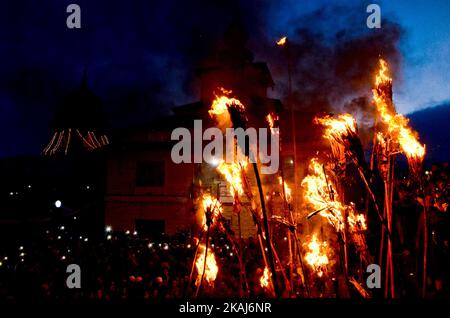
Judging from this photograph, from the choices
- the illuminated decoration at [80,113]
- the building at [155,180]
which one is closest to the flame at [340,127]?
the building at [155,180]

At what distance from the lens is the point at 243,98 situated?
80.7ft

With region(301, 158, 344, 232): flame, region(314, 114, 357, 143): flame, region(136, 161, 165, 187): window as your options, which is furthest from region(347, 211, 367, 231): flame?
region(136, 161, 165, 187): window

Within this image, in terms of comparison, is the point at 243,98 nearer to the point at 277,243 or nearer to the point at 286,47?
the point at 277,243

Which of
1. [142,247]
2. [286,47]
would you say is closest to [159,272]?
[142,247]

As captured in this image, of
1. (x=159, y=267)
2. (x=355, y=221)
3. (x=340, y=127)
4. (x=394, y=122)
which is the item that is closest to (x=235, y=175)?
(x=340, y=127)

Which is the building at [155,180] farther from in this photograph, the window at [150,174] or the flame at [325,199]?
the flame at [325,199]

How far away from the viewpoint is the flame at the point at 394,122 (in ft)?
17.1

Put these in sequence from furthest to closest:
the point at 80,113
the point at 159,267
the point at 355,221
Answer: the point at 80,113, the point at 159,267, the point at 355,221

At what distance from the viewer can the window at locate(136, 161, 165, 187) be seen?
22156 millimetres

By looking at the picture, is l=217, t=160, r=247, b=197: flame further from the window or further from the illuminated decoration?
the illuminated decoration

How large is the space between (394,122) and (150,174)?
18.5 meters

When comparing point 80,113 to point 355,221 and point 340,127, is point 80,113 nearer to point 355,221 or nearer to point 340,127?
point 355,221

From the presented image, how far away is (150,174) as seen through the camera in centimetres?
2231

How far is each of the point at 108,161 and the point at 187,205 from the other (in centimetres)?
624
